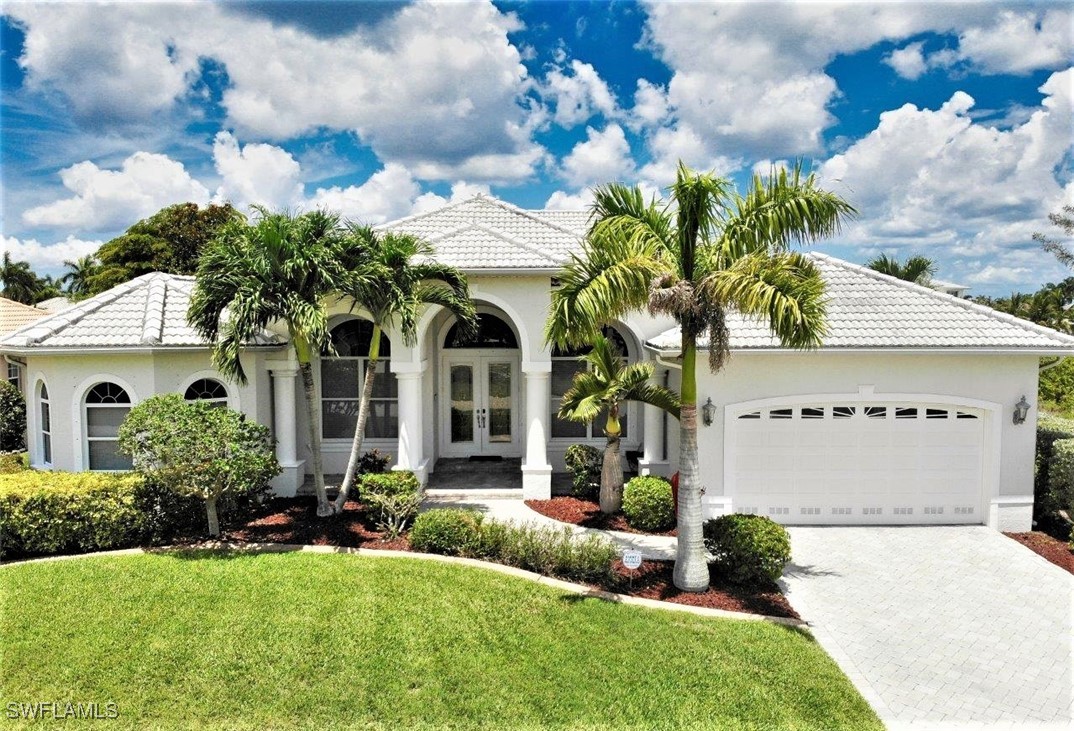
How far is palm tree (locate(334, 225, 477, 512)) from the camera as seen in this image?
1139 cm

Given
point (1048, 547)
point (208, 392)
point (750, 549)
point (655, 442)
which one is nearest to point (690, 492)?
point (750, 549)

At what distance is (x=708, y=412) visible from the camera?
12.6 meters

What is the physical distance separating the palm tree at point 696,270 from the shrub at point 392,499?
4810mm

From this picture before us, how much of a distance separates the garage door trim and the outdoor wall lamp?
0.27 m

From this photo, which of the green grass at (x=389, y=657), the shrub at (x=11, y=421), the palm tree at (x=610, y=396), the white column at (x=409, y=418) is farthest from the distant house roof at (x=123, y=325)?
the shrub at (x=11, y=421)

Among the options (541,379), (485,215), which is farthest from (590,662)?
(485,215)

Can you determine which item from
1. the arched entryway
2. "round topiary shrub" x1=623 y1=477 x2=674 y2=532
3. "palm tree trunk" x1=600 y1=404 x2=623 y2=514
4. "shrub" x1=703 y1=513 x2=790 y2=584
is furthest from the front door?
"shrub" x1=703 y1=513 x2=790 y2=584

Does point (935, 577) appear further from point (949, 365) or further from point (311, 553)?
point (311, 553)

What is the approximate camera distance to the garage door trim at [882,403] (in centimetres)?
1263

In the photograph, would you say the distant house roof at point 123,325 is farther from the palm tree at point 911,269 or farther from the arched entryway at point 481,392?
the palm tree at point 911,269

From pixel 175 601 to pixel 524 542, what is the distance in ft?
16.1

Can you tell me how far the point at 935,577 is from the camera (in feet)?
34.2

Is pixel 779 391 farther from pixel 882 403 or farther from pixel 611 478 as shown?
pixel 611 478

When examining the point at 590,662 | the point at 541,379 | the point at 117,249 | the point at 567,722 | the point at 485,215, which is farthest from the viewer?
the point at 117,249
